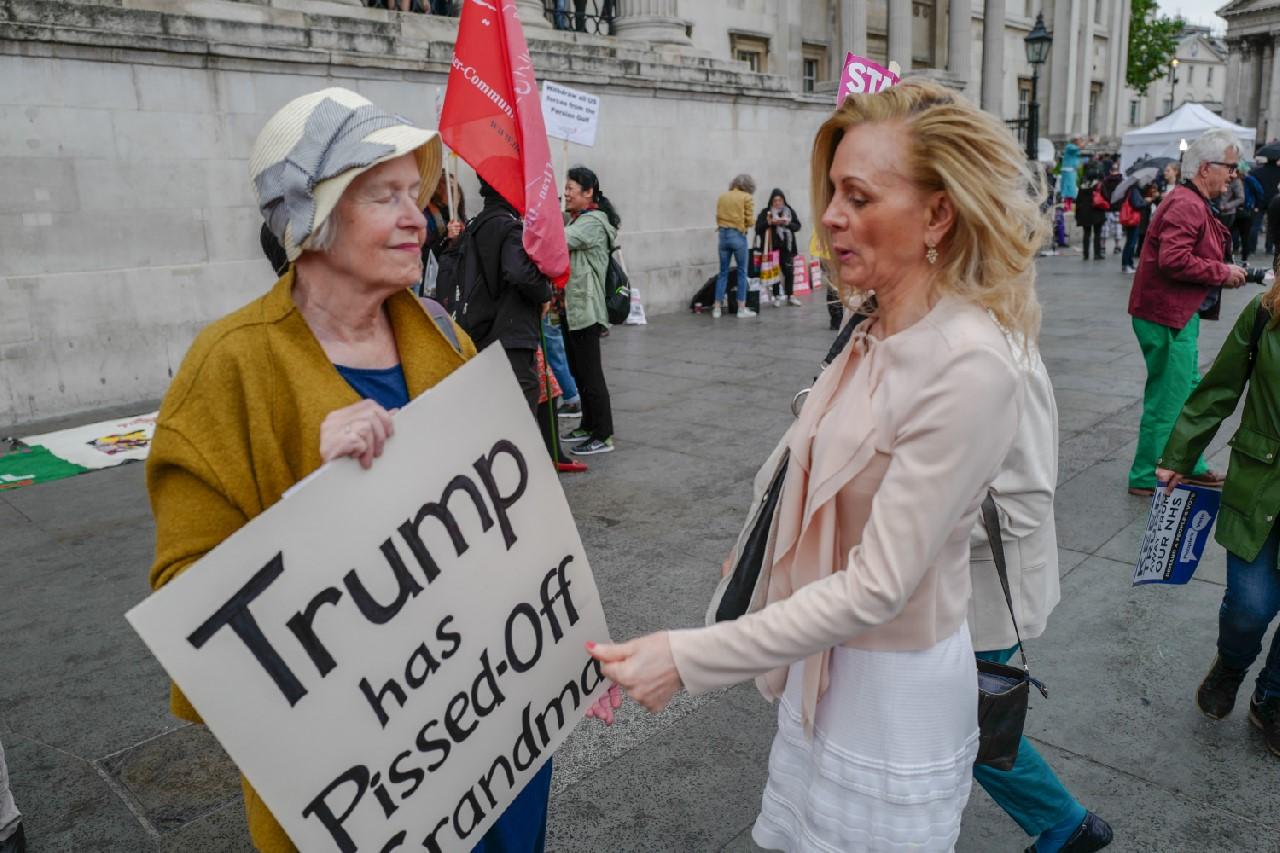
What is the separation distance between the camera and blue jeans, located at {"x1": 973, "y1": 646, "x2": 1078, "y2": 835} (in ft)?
7.70

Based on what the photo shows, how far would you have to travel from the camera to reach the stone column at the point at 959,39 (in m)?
23.7

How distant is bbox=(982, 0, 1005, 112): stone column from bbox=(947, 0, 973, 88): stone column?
2.94 metres

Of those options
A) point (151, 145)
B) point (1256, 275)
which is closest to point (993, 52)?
point (151, 145)

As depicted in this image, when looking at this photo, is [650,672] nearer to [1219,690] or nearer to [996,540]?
[996,540]

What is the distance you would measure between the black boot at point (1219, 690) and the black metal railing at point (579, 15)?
12983 mm

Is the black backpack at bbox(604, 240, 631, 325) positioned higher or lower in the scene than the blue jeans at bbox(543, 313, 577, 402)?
higher

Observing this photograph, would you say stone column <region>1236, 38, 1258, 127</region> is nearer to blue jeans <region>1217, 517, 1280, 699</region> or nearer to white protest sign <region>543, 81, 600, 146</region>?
white protest sign <region>543, 81, 600, 146</region>

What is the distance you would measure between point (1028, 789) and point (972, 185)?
1.52 m

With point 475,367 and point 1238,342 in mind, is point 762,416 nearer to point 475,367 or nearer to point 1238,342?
point 1238,342

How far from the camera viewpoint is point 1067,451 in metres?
6.55

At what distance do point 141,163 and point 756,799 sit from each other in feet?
27.0

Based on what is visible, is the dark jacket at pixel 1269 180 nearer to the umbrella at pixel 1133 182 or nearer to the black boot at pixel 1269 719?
the umbrella at pixel 1133 182

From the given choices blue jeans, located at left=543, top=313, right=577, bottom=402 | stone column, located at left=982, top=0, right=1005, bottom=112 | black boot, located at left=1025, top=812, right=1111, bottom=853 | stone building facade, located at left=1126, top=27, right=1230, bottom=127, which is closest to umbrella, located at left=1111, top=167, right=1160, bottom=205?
stone column, located at left=982, top=0, right=1005, bottom=112

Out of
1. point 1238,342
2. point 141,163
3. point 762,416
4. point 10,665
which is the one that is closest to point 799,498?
point 1238,342
